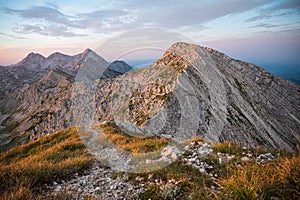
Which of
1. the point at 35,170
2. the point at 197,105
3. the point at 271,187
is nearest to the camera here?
A: the point at 271,187

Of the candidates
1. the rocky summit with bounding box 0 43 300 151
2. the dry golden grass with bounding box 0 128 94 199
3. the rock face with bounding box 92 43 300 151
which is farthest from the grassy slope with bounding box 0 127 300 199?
the rock face with bounding box 92 43 300 151

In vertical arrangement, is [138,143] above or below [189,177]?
below

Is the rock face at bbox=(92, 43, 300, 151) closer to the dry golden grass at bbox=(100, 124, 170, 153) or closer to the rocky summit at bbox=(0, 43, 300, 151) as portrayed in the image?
the rocky summit at bbox=(0, 43, 300, 151)

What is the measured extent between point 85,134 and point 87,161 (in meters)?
6.21

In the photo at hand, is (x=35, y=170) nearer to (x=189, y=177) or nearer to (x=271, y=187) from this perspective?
(x=189, y=177)

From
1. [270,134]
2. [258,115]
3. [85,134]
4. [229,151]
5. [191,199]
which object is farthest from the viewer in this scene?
[258,115]

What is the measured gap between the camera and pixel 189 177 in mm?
5980

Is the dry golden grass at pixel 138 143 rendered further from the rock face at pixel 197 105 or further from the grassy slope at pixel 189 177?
the rock face at pixel 197 105

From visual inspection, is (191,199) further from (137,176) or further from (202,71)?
(202,71)

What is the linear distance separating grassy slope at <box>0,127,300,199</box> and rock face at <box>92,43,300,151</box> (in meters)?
23.8

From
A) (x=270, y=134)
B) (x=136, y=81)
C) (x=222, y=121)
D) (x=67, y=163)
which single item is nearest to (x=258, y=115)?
(x=270, y=134)

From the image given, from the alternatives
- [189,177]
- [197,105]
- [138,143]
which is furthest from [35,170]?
[197,105]

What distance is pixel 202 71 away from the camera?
187 feet

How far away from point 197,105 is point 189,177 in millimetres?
43221
